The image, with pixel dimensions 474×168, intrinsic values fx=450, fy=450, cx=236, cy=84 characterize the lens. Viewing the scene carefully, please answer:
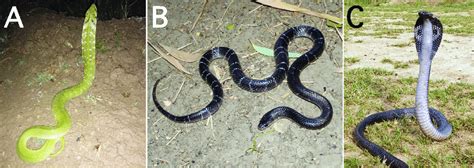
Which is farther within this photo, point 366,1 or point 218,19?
point 218,19

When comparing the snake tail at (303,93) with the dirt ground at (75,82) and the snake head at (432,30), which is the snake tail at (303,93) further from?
the dirt ground at (75,82)

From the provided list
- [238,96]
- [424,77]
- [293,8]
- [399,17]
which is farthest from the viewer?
[293,8]

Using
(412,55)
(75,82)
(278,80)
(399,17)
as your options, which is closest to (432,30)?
(399,17)

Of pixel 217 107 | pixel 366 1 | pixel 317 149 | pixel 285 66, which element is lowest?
pixel 317 149

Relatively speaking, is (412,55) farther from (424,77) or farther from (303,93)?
(303,93)

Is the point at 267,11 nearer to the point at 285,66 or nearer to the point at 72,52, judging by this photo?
the point at 285,66

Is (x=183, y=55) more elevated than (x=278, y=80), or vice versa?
(x=183, y=55)

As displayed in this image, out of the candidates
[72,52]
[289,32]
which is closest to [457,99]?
[289,32]
